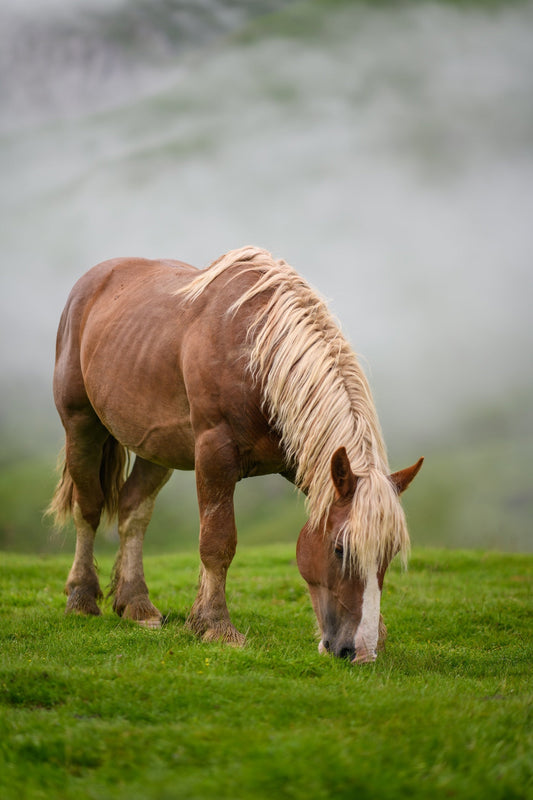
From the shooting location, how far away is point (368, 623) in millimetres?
4977

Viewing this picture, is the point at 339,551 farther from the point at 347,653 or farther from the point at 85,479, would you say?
the point at 85,479

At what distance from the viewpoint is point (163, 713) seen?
404cm

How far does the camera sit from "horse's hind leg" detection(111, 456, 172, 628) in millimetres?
7336

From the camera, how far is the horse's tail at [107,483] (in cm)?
834

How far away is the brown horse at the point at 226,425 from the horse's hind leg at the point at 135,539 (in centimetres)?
1

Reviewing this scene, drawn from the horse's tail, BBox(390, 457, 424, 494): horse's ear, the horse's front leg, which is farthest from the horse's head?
the horse's tail

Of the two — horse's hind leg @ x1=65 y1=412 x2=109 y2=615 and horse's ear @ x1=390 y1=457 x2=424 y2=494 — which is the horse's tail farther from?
horse's ear @ x1=390 y1=457 x2=424 y2=494

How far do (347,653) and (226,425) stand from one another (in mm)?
1957

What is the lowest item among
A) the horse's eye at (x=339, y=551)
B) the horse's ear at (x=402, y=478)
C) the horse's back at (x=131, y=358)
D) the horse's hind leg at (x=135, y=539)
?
the horse's hind leg at (x=135, y=539)

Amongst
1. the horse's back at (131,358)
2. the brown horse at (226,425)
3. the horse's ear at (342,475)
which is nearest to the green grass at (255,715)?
the brown horse at (226,425)

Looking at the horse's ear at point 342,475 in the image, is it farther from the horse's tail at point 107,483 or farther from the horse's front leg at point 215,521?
the horse's tail at point 107,483

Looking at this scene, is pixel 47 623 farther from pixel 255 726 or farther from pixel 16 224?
pixel 16 224

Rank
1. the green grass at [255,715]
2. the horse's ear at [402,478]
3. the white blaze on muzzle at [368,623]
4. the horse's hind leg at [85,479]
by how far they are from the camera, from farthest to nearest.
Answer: the horse's hind leg at [85,479]
the horse's ear at [402,478]
the white blaze on muzzle at [368,623]
the green grass at [255,715]

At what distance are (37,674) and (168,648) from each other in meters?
1.29
